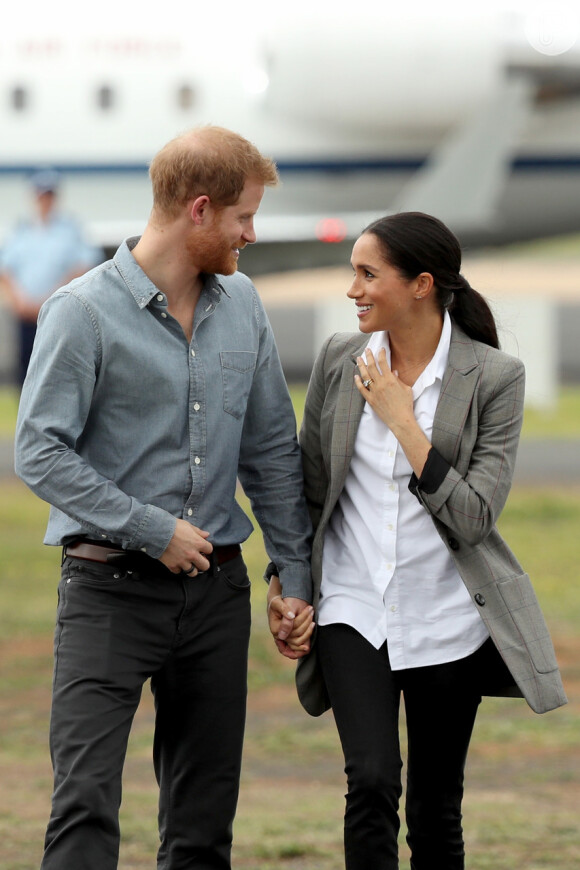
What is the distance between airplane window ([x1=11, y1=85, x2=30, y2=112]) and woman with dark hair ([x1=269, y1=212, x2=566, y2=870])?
12746mm

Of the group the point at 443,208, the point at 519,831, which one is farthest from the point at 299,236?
the point at 519,831

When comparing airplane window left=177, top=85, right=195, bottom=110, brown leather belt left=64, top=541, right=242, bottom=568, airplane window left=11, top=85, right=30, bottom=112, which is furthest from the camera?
airplane window left=11, top=85, right=30, bottom=112

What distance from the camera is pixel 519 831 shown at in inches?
173

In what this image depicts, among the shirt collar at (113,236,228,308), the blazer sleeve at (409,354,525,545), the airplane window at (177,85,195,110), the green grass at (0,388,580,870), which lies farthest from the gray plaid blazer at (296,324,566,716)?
the airplane window at (177,85,195,110)

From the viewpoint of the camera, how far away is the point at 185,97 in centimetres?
1522

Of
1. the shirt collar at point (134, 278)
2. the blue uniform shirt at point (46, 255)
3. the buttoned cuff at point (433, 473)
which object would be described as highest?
the blue uniform shirt at point (46, 255)

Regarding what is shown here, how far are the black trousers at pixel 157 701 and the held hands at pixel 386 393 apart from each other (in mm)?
462

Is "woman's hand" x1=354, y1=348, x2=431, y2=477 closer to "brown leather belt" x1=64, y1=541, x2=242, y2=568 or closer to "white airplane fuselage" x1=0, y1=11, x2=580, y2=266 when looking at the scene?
"brown leather belt" x1=64, y1=541, x2=242, y2=568

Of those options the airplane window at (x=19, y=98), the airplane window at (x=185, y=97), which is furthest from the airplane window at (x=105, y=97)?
the airplane window at (x=19, y=98)

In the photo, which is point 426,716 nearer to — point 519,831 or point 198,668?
point 198,668

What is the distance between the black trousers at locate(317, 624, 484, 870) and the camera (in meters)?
3.10

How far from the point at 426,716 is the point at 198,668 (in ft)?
1.66

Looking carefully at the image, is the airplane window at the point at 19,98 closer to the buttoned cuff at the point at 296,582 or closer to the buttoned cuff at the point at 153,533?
the buttoned cuff at the point at 296,582

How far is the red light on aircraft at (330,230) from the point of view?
1509 centimetres
